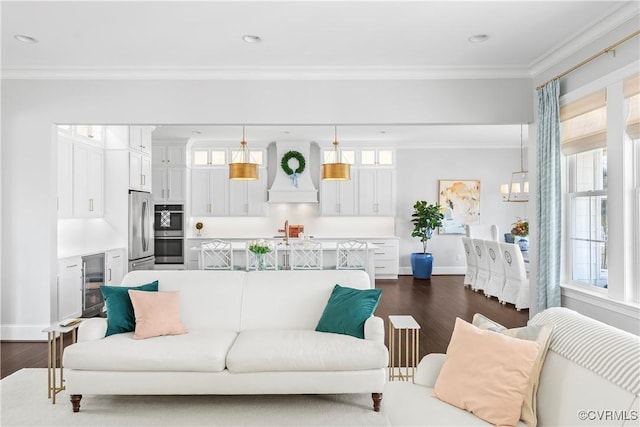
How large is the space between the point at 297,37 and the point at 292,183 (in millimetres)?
5376

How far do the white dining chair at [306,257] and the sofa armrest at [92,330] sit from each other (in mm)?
3003

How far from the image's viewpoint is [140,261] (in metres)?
6.71

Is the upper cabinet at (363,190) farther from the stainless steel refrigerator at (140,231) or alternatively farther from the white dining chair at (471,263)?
the stainless steel refrigerator at (140,231)

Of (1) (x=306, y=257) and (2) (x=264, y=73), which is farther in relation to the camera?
(1) (x=306, y=257)

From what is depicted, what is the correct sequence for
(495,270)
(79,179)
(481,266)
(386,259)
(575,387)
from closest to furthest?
(575,387), (79,179), (495,270), (481,266), (386,259)

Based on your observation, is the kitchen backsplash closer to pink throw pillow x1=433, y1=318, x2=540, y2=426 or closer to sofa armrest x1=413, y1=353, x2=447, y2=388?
sofa armrest x1=413, y1=353, x2=447, y2=388

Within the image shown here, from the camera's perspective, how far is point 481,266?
7.51m

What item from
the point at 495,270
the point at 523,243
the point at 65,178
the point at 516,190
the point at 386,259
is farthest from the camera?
the point at 386,259

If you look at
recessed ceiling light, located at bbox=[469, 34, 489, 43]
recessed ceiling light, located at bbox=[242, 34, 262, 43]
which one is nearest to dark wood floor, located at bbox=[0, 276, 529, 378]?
recessed ceiling light, located at bbox=[469, 34, 489, 43]

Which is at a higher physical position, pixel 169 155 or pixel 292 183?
pixel 169 155

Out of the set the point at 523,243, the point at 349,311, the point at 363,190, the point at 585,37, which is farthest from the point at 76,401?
the point at 523,243

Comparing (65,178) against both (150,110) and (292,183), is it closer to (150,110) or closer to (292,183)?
(150,110)

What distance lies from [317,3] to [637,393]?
2920 mm

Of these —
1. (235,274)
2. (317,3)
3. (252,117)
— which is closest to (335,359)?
(235,274)
